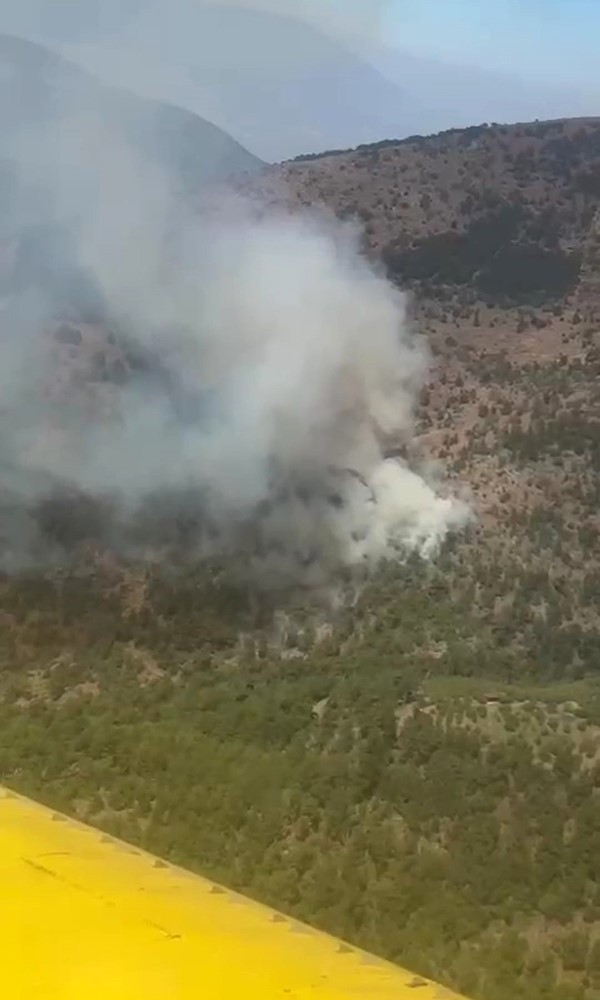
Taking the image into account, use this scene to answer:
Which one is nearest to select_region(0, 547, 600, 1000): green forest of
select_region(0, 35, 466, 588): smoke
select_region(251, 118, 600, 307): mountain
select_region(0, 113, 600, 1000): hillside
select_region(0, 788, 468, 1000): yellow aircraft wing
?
select_region(0, 113, 600, 1000): hillside

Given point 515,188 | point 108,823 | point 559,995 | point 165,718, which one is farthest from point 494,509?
point 515,188

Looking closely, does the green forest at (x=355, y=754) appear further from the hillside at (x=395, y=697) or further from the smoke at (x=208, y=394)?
the smoke at (x=208, y=394)

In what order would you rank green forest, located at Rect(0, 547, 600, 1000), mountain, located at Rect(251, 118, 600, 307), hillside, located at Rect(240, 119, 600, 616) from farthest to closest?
mountain, located at Rect(251, 118, 600, 307), hillside, located at Rect(240, 119, 600, 616), green forest, located at Rect(0, 547, 600, 1000)

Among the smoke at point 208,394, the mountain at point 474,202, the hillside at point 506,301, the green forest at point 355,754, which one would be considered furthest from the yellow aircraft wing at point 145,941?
the mountain at point 474,202

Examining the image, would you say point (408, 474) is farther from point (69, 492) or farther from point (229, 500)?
point (69, 492)

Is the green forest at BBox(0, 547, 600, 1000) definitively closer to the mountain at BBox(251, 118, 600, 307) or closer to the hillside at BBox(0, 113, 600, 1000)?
the hillside at BBox(0, 113, 600, 1000)

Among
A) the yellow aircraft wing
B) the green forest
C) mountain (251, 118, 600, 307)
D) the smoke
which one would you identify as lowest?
the yellow aircraft wing

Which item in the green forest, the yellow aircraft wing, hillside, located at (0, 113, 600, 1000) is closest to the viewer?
the yellow aircraft wing
